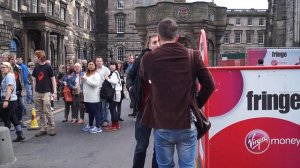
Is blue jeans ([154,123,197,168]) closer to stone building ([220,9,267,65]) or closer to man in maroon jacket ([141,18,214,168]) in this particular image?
man in maroon jacket ([141,18,214,168])

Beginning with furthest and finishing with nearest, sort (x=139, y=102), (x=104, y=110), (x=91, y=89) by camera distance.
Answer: (x=104, y=110), (x=91, y=89), (x=139, y=102)

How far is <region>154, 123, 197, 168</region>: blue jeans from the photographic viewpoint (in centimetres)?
382

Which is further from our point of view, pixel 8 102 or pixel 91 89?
pixel 91 89

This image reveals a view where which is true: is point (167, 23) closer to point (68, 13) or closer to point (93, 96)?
point (93, 96)

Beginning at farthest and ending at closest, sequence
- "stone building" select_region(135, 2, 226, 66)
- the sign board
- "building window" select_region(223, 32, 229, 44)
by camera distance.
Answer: "building window" select_region(223, 32, 229, 44) → the sign board → "stone building" select_region(135, 2, 226, 66)

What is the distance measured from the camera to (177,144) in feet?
12.8

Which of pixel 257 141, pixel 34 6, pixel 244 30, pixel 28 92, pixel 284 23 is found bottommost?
pixel 28 92

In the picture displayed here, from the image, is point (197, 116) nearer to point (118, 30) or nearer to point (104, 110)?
point (104, 110)

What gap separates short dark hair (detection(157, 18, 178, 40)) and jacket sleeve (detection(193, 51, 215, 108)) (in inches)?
10.9

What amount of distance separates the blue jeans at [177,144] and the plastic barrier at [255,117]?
81cm

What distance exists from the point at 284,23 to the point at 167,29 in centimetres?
4657

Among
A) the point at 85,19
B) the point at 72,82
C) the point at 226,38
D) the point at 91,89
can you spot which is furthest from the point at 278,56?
the point at 226,38

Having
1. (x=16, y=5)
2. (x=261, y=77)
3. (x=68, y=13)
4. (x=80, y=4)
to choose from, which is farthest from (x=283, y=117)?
(x=80, y=4)

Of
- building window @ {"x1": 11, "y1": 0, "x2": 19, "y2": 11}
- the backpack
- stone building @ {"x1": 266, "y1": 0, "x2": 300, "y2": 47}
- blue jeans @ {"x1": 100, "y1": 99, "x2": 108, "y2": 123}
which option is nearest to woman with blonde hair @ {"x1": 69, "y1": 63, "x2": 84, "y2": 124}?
blue jeans @ {"x1": 100, "y1": 99, "x2": 108, "y2": 123}
